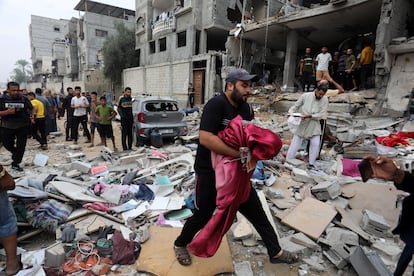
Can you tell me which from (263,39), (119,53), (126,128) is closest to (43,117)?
(126,128)

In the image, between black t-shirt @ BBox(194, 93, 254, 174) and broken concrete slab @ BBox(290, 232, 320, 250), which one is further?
broken concrete slab @ BBox(290, 232, 320, 250)

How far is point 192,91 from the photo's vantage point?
17234 millimetres

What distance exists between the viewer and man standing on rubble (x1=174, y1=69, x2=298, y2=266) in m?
1.82

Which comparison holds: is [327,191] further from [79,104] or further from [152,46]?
[152,46]

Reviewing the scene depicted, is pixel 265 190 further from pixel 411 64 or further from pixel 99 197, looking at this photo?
pixel 411 64

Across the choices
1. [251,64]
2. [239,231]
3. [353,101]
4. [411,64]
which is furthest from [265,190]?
[251,64]

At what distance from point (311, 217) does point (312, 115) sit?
91.0 inches

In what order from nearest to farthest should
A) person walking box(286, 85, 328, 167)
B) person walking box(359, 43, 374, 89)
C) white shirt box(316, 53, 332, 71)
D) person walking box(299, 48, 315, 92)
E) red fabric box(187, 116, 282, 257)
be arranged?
red fabric box(187, 116, 282, 257) < person walking box(286, 85, 328, 167) < person walking box(359, 43, 374, 89) < white shirt box(316, 53, 332, 71) < person walking box(299, 48, 315, 92)

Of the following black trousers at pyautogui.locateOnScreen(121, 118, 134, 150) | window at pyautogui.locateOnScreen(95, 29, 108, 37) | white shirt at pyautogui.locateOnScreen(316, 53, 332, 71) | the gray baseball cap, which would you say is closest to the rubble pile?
the gray baseball cap

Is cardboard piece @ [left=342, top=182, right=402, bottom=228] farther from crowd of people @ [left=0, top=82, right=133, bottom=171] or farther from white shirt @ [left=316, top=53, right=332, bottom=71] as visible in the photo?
white shirt @ [left=316, top=53, right=332, bottom=71]

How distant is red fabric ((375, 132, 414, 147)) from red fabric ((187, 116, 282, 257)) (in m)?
5.61

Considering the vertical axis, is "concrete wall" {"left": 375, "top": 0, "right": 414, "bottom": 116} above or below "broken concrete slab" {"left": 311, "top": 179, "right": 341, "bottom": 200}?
above

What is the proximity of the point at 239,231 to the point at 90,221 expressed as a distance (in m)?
1.86

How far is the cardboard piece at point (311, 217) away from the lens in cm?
275
